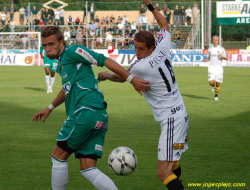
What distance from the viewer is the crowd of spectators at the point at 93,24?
42.3 meters

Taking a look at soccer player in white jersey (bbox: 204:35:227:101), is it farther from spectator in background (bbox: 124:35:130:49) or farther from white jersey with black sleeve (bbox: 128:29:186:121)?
spectator in background (bbox: 124:35:130:49)

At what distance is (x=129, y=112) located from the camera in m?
14.2

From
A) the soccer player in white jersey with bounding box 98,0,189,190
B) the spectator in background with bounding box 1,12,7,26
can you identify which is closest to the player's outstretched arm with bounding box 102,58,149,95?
the soccer player in white jersey with bounding box 98,0,189,190

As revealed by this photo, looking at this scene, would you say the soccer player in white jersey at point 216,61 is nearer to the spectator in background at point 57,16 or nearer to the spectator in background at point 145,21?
the spectator in background at point 145,21

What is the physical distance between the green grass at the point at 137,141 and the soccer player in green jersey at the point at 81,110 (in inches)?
57.5

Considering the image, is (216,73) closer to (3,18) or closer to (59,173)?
(59,173)

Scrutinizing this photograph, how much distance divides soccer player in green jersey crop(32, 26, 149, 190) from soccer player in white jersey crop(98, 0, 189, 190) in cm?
24

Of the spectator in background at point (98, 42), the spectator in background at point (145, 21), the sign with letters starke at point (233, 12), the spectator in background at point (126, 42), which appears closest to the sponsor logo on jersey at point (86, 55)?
the spectator in background at point (126, 42)

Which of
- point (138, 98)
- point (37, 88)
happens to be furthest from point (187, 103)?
point (37, 88)

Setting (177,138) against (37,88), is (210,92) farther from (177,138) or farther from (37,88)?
(177,138)

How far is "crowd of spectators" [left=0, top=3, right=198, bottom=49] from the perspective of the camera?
42263mm

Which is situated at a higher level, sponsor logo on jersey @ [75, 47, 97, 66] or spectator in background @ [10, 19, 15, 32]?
spectator in background @ [10, 19, 15, 32]

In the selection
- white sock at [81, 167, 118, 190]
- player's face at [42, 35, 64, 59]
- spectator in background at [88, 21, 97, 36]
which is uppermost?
spectator in background at [88, 21, 97, 36]

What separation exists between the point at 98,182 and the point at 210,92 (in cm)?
1586
